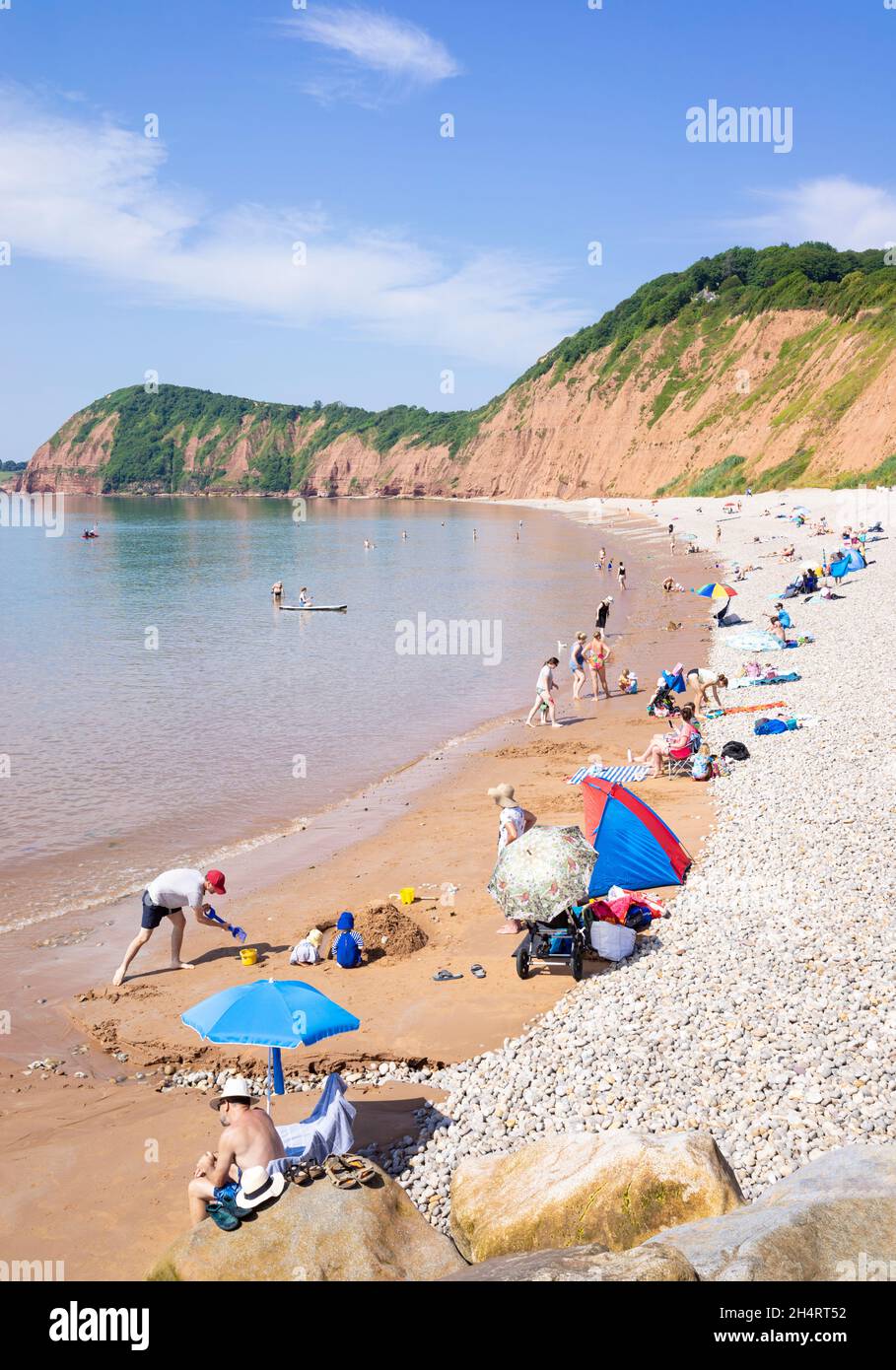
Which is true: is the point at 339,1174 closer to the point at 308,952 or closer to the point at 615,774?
the point at 308,952

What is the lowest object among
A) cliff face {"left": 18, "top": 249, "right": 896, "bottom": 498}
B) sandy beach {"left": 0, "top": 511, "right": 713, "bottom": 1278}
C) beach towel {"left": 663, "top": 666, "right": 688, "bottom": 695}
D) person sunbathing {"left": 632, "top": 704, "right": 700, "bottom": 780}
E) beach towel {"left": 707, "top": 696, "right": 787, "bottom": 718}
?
sandy beach {"left": 0, "top": 511, "right": 713, "bottom": 1278}

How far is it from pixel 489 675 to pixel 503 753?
371 inches

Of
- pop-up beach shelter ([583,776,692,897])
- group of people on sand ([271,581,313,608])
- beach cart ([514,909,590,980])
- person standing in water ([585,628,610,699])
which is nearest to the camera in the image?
beach cart ([514,909,590,980])

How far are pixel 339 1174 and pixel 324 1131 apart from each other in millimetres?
920

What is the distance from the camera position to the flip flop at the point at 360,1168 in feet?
20.3

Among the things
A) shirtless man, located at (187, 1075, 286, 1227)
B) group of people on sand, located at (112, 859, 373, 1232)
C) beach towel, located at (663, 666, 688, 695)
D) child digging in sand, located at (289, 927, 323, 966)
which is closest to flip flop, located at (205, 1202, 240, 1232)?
group of people on sand, located at (112, 859, 373, 1232)

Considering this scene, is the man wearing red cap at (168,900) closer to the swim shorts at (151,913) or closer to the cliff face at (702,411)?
the swim shorts at (151,913)

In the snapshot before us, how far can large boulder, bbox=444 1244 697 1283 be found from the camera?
4250mm

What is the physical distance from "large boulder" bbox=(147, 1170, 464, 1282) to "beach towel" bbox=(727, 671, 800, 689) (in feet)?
59.4

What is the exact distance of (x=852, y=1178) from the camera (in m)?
Result: 5.13

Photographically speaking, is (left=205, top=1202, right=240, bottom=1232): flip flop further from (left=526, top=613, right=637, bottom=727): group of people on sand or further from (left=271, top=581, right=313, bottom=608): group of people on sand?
(left=271, top=581, right=313, bottom=608): group of people on sand

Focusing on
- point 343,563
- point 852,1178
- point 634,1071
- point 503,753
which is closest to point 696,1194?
point 852,1178

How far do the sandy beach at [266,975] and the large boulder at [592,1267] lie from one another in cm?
294

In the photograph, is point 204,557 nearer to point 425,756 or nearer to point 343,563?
point 343,563
